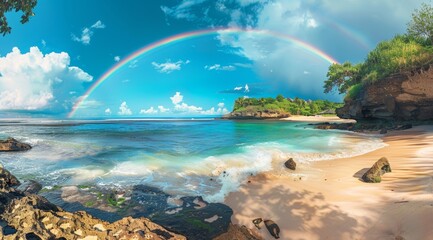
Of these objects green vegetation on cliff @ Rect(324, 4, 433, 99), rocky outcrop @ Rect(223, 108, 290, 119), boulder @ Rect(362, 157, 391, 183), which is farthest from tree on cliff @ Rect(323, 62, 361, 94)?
rocky outcrop @ Rect(223, 108, 290, 119)

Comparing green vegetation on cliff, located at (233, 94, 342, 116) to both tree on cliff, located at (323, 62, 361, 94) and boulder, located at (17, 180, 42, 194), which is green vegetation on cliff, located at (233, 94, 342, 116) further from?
boulder, located at (17, 180, 42, 194)

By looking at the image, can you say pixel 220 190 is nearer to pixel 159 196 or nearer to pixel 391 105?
pixel 159 196

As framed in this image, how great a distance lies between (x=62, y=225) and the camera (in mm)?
4449

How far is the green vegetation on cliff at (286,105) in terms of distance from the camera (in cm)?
13612

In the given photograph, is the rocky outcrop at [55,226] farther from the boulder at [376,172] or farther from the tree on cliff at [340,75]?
the tree on cliff at [340,75]

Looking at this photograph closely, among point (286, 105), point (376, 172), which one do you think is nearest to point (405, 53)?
point (376, 172)

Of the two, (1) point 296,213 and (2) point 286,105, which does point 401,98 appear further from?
Answer: (2) point 286,105

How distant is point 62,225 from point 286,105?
474 feet

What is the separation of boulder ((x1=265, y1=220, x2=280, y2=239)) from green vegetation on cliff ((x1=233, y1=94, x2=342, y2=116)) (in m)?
126

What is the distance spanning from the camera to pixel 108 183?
10.7 metres

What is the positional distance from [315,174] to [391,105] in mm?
27906

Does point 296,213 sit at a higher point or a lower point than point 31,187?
lower

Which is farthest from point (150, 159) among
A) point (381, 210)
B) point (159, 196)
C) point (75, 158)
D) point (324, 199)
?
point (381, 210)

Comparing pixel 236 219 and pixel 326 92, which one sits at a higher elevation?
pixel 326 92
